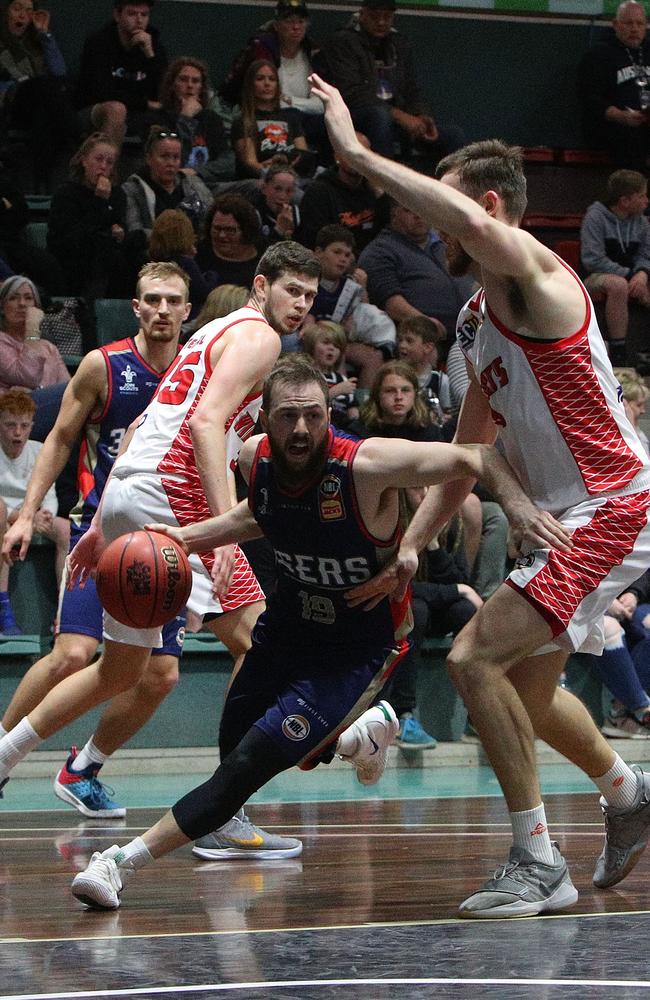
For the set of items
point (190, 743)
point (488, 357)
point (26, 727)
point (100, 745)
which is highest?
point (488, 357)

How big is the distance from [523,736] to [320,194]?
7813 millimetres

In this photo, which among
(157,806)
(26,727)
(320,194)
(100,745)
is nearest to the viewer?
(26,727)

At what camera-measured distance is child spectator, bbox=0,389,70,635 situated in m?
8.55

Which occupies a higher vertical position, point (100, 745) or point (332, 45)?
point (332, 45)

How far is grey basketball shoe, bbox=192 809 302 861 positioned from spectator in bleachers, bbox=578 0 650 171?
9.77m

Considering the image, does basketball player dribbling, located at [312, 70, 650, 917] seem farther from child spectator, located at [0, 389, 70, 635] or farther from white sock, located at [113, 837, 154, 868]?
child spectator, located at [0, 389, 70, 635]

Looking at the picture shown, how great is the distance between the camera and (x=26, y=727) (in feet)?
19.4

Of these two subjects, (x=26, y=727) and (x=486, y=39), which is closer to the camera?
(x=26, y=727)

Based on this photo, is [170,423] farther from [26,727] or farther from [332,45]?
[332,45]

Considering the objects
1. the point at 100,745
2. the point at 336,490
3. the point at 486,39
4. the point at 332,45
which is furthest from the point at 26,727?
the point at 486,39

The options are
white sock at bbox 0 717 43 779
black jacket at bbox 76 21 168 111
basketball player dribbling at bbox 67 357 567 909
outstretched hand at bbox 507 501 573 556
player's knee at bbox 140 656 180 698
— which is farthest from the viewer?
black jacket at bbox 76 21 168 111

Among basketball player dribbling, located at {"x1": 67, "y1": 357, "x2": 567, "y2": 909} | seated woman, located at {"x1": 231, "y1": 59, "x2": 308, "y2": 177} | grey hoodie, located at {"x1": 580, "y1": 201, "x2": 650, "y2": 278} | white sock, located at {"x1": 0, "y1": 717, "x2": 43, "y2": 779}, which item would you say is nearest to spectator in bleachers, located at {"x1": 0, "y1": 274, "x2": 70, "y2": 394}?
seated woman, located at {"x1": 231, "y1": 59, "x2": 308, "y2": 177}

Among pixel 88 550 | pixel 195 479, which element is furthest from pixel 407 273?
pixel 88 550

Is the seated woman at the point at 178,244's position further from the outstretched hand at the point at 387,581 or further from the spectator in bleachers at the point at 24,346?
the outstretched hand at the point at 387,581
